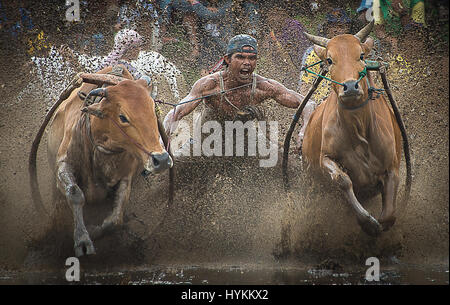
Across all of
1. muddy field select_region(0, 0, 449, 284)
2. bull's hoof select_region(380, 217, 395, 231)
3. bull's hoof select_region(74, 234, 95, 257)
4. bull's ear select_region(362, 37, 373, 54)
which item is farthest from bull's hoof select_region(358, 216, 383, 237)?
bull's hoof select_region(74, 234, 95, 257)

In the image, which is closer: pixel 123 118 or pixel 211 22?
pixel 123 118

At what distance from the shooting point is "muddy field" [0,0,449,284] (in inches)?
336

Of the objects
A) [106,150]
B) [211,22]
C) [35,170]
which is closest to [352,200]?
[106,150]

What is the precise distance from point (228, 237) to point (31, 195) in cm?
→ 231

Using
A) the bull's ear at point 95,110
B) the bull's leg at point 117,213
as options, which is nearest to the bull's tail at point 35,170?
the bull's ear at point 95,110

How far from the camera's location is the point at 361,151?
8242mm

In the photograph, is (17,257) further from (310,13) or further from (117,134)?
(310,13)

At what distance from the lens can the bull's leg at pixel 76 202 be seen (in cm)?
778

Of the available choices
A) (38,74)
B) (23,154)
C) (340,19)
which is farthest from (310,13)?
(23,154)

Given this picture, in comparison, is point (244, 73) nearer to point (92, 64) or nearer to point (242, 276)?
point (242, 276)

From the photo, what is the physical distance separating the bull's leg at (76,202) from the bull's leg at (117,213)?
30 cm

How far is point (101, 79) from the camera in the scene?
27.1 ft

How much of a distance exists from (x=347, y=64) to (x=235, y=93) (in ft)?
6.79

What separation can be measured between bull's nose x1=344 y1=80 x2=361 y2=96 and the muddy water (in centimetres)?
173
